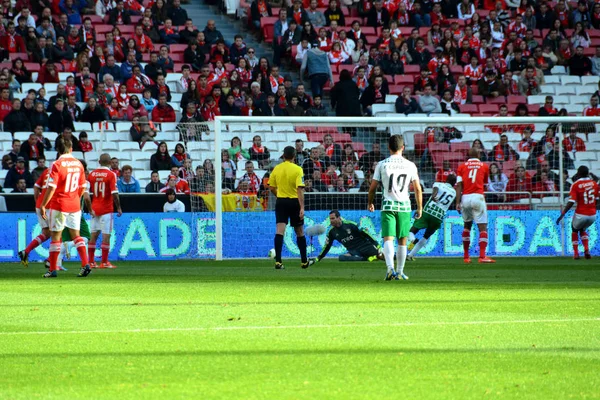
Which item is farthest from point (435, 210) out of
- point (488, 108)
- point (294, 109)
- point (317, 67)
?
point (488, 108)

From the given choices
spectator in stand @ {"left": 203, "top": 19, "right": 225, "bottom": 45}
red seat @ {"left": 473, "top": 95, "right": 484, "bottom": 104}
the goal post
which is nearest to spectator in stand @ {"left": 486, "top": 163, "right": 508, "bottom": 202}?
the goal post

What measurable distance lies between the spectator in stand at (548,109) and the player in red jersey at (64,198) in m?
16.0

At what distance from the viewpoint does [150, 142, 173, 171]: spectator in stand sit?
24062mm

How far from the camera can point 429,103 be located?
27625 mm

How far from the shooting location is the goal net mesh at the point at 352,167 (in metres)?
22.6

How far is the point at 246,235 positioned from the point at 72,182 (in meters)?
7.27

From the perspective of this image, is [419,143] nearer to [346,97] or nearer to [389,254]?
[346,97]

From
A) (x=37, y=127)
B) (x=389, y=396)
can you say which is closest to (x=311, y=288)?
(x=389, y=396)

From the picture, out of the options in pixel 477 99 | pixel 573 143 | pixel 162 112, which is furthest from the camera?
pixel 477 99

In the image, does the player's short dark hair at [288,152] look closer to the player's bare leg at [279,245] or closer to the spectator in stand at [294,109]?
the player's bare leg at [279,245]

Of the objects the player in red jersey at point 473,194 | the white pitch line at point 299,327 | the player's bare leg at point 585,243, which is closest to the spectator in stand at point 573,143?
the player's bare leg at point 585,243

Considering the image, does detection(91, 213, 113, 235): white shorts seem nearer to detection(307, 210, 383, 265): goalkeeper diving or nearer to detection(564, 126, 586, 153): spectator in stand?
detection(307, 210, 383, 265): goalkeeper diving

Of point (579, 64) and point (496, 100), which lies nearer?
point (496, 100)

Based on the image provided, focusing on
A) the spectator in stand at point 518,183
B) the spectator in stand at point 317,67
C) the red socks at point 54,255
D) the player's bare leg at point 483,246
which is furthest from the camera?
the spectator in stand at point 317,67
